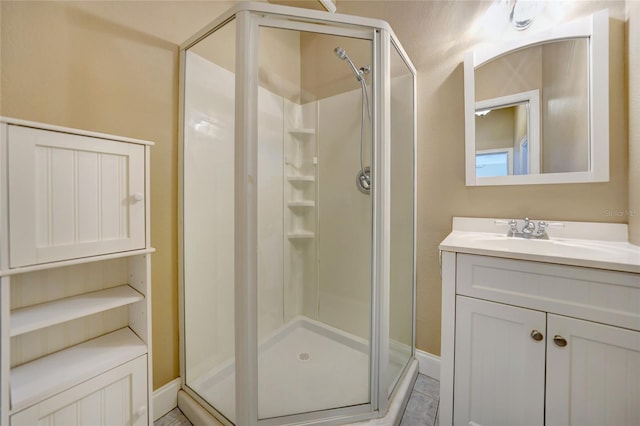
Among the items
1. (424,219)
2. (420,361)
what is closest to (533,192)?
(424,219)

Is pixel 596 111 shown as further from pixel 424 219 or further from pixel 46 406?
pixel 46 406

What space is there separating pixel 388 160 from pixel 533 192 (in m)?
0.75

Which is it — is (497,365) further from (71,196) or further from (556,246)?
(71,196)

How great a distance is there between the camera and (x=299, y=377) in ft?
4.09

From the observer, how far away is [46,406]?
759 mm

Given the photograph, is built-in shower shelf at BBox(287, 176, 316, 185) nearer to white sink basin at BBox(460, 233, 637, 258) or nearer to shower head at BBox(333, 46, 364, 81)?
shower head at BBox(333, 46, 364, 81)

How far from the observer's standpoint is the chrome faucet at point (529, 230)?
118 cm

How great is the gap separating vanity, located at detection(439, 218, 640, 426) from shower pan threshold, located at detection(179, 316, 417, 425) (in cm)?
34

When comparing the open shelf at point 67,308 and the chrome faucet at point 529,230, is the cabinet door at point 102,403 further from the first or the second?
the chrome faucet at point 529,230

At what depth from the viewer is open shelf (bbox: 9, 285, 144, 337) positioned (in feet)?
2.43

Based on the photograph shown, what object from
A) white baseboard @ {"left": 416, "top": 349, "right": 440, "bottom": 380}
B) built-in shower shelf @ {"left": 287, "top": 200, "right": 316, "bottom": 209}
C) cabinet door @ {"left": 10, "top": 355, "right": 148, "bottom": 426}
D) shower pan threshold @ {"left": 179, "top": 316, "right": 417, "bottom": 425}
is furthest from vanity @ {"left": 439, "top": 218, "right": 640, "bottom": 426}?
cabinet door @ {"left": 10, "top": 355, "right": 148, "bottom": 426}

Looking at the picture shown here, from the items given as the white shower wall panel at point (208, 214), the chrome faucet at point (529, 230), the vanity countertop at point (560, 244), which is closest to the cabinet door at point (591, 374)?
the vanity countertop at point (560, 244)

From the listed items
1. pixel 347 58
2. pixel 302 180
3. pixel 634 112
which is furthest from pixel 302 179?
pixel 634 112

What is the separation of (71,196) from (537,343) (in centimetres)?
163
